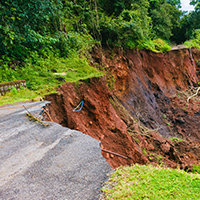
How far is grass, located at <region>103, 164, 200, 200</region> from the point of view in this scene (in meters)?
2.00

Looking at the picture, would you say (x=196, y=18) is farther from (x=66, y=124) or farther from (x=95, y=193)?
(x=95, y=193)

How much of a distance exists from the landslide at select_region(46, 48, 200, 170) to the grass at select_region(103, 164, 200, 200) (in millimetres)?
1931

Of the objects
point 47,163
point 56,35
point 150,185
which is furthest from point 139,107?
point 47,163

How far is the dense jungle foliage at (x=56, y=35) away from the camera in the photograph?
17.8 ft

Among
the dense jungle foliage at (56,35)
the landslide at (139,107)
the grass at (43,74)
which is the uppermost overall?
the dense jungle foliage at (56,35)

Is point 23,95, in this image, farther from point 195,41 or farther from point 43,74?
Result: point 195,41

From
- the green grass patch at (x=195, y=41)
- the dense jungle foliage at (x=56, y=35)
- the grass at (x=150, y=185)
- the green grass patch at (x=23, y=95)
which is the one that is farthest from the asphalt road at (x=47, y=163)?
the green grass patch at (x=195, y=41)

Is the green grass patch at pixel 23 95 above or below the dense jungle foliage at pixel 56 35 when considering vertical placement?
below

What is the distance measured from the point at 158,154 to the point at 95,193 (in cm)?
586

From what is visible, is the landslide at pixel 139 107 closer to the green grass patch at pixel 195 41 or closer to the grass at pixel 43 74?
the grass at pixel 43 74

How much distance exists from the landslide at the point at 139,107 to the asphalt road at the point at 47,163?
1.44 metres

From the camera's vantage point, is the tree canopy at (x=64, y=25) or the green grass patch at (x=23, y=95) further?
the tree canopy at (x=64, y=25)

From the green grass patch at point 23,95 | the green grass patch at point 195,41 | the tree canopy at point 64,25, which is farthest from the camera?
the green grass patch at point 195,41

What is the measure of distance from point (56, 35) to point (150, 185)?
278 inches
